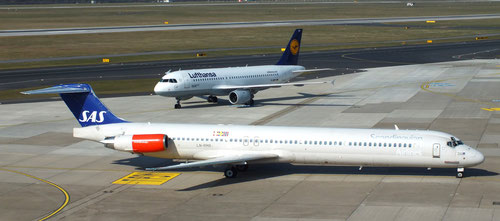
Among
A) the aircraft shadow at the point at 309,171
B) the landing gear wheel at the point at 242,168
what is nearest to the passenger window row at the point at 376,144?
the aircraft shadow at the point at 309,171

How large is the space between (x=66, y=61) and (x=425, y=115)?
6120cm

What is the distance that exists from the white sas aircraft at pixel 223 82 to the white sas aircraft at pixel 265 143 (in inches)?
804

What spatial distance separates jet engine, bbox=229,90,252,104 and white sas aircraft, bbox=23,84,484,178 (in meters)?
22.1

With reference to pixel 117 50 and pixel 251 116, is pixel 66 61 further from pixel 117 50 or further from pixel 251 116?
pixel 251 116

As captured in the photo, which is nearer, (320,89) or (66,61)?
(320,89)

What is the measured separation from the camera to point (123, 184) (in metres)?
37.7

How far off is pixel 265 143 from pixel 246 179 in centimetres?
231

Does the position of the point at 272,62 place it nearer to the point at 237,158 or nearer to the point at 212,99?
the point at 212,99

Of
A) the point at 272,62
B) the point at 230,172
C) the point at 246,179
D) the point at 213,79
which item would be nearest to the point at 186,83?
the point at 213,79

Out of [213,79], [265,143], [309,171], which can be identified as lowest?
[309,171]

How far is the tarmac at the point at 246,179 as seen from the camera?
106 ft

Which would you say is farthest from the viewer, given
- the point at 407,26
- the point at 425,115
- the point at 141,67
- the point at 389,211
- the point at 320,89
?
the point at 407,26

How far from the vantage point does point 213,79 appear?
2506 inches

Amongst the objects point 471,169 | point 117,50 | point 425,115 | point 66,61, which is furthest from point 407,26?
point 471,169
